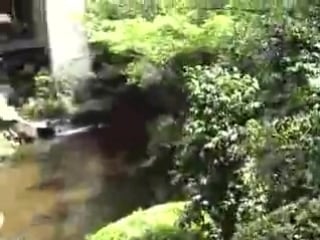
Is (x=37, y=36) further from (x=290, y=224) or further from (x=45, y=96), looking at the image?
(x=290, y=224)

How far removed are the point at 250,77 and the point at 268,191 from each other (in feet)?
0.71

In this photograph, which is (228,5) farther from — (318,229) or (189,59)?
(318,229)

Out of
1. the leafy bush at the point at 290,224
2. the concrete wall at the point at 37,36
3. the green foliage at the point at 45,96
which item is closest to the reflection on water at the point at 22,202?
the green foliage at the point at 45,96

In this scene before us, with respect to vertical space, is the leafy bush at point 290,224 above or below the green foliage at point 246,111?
below

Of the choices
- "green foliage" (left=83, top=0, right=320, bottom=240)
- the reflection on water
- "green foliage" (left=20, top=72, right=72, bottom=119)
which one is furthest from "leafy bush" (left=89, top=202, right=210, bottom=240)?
"green foliage" (left=20, top=72, right=72, bottom=119)

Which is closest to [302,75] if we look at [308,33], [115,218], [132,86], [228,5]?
[308,33]

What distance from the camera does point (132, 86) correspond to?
1351 mm

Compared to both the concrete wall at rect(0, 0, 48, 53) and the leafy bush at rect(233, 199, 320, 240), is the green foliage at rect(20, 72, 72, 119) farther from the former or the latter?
the leafy bush at rect(233, 199, 320, 240)

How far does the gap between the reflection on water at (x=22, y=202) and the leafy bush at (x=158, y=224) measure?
0.49 ft

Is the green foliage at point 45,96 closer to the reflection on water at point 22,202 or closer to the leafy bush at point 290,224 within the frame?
the reflection on water at point 22,202

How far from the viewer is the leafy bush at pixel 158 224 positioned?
1331 mm

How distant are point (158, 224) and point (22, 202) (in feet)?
0.89

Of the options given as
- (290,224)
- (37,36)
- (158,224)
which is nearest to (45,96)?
(37,36)

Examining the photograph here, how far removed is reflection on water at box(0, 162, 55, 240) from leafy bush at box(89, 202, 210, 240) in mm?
150
